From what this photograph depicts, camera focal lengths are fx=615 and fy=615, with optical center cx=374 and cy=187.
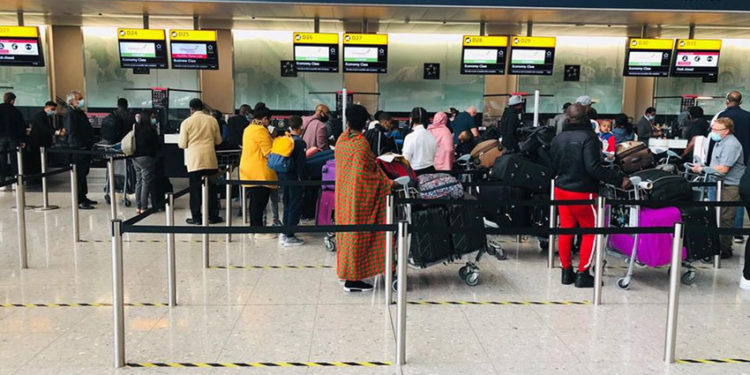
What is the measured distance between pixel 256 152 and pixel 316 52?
21.5ft

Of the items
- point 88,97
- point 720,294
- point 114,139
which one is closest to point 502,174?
point 720,294

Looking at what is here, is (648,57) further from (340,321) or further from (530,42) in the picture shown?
(340,321)

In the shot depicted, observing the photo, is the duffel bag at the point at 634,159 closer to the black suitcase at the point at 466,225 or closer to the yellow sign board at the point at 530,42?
the black suitcase at the point at 466,225

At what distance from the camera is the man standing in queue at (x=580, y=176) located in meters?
5.28

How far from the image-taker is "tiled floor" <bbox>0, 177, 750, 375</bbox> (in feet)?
12.6

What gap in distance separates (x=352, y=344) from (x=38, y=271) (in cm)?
Answer: 356

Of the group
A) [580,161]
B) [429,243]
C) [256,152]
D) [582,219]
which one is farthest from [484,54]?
[429,243]

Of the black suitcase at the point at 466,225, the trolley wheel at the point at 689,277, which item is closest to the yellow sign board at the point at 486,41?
the black suitcase at the point at 466,225

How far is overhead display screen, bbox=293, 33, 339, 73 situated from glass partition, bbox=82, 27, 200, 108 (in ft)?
14.1

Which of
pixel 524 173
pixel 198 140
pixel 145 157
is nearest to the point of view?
pixel 524 173

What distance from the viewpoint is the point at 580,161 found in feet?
17.7

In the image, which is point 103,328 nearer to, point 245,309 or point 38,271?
point 245,309

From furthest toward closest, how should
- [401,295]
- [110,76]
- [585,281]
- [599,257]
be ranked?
[110,76] → [585,281] → [599,257] → [401,295]

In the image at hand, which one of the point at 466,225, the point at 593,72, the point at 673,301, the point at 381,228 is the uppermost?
the point at 593,72
